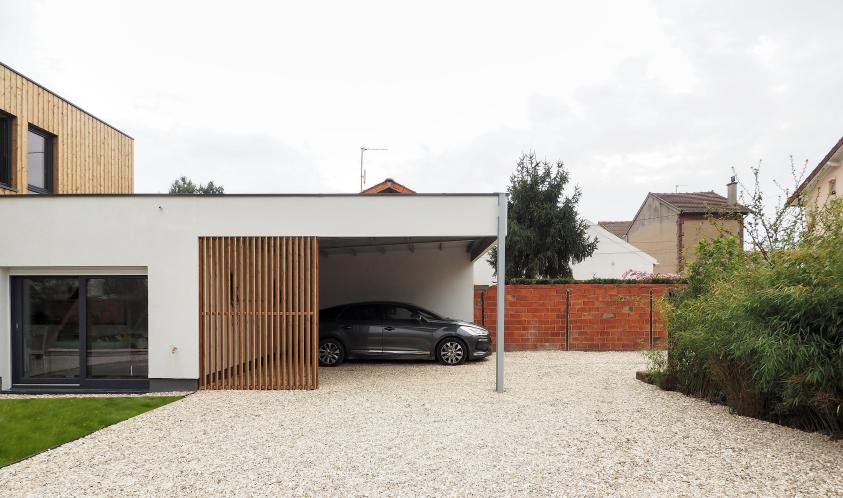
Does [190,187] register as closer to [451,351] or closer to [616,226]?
[616,226]

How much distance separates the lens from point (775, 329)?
5.51m

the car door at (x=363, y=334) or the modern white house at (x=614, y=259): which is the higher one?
the modern white house at (x=614, y=259)

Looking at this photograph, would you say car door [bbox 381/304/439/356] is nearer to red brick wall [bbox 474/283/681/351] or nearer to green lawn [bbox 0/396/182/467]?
red brick wall [bbox 474/283/681/351]

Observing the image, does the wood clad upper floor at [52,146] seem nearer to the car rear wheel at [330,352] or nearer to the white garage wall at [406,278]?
the white garage wall at [406,278]

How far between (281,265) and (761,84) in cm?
1058

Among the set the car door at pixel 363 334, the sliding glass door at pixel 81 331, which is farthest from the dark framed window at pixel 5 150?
the car door at pixel 363 334

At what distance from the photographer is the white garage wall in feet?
44.4

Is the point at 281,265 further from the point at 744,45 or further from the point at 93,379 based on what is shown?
the point at 744,45

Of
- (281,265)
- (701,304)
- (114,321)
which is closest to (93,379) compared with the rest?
(114,321)

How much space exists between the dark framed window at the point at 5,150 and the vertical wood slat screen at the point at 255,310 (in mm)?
5505

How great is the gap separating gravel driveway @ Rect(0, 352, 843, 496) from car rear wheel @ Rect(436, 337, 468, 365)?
296 cm

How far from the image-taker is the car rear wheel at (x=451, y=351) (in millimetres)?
11344

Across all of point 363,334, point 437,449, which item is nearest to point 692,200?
point 363,334

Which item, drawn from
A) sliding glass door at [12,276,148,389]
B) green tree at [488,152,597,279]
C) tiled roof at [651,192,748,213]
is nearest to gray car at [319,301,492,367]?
sliding glass door at [12,276,148,389]
